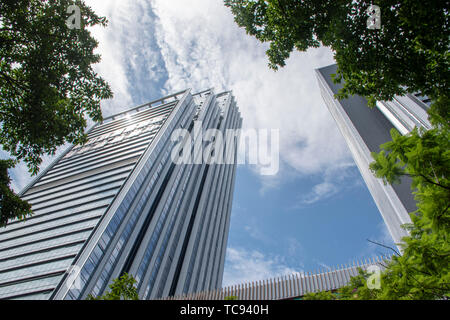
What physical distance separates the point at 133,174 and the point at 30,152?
143 feet

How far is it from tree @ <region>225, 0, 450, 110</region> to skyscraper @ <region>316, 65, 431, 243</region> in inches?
307

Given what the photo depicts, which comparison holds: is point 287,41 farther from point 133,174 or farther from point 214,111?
point 214,111

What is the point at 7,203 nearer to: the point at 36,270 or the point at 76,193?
the point at 36,270

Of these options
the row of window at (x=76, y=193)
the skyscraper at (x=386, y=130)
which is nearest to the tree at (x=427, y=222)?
the skyscraper at (x=386, y=130)

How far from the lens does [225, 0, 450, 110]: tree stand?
19.8 feet

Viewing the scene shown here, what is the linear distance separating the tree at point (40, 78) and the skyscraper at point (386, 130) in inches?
618

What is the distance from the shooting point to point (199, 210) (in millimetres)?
62406

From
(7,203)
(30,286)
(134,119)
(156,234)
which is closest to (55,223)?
(30,286)

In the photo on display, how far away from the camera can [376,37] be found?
706cm

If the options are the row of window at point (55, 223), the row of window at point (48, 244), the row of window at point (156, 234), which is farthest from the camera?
the row of window at point (55, 223)

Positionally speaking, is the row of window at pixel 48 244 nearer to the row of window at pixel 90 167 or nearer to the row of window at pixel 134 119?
the row of window at pixel 90 167

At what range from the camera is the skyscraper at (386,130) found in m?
13.3
